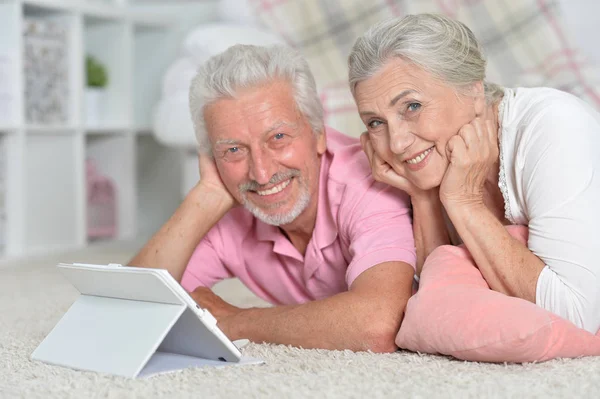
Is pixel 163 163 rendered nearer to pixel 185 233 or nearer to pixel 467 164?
pixel 185 233

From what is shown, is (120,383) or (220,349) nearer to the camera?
(120,383)

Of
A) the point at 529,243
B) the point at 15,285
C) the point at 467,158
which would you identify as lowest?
the point at 15,285

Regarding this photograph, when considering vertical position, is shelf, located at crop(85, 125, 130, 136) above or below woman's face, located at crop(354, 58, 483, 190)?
below

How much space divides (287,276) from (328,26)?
1.91 metres

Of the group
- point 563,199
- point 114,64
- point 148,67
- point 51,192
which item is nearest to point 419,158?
point 563,199

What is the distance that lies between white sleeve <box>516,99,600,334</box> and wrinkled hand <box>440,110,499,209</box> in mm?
96

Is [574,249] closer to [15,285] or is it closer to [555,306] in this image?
[555,306]

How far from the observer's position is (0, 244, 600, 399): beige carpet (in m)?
1.44

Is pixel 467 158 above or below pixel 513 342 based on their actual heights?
above

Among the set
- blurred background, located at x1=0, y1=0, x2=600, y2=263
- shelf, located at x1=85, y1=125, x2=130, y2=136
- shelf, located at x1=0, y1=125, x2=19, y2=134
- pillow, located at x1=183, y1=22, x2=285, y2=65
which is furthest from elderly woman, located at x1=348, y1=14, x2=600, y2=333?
shelf, located at x1=85, y1=125, x2=130, y2=136

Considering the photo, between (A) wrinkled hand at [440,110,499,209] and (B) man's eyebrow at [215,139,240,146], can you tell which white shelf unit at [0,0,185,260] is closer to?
(B) man's eyebrow at [215,139,240,146]

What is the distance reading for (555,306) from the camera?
1.66 metres

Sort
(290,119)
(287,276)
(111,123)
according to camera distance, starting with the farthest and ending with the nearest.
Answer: (111,123)
(287,276)
(290,119)

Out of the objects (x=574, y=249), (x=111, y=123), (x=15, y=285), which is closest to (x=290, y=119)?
(x=574, y=249)
